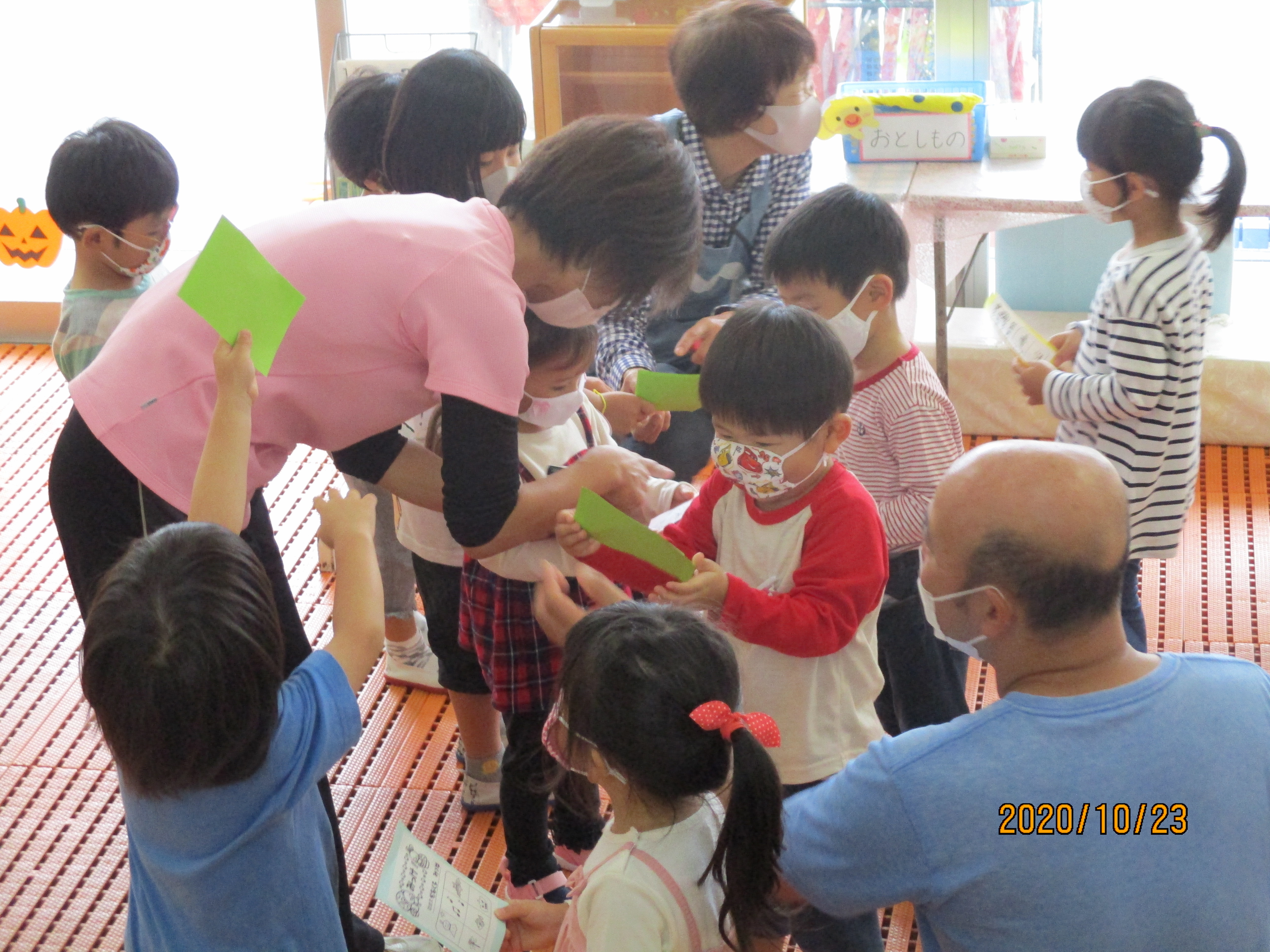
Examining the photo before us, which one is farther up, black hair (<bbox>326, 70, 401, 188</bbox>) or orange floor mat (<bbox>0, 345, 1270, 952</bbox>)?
black hair (<bbox>326, 70, 401, 188</bbox>)

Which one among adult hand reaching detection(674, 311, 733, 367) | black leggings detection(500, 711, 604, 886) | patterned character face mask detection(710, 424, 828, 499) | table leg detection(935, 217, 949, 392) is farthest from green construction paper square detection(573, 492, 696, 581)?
table leg detection(935, 217, 949, 392)

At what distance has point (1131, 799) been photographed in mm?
1213

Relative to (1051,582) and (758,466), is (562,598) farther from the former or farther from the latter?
(1051,582)

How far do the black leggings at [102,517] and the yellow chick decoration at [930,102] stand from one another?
7.92 feet

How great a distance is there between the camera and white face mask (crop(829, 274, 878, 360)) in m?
2.16

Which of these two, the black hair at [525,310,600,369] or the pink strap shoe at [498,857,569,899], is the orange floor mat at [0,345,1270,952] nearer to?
the pink strap shoe at [498,857,569,899]

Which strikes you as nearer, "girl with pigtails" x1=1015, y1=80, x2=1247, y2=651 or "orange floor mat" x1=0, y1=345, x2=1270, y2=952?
"girl with pigtails" x1=1015, y1=80, x2=1247, y2=651

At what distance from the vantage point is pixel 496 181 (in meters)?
2.53

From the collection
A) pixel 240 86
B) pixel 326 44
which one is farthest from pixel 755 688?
pixel 240 86

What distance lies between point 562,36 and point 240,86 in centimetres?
220

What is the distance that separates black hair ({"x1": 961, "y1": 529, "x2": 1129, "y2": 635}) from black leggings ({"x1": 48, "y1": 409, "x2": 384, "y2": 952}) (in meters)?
0.92

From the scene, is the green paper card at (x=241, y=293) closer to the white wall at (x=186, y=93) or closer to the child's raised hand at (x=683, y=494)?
the child's raised hand at (x=683, y=494)

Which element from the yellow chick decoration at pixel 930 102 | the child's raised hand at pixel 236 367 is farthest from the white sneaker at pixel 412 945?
the yellow chick decoration at pixel 930 102

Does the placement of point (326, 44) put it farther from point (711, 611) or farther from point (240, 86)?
point (711, 611)
